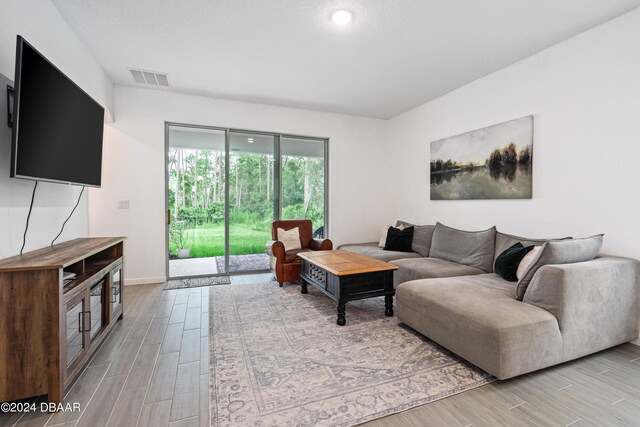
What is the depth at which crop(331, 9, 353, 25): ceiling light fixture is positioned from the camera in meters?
2.50

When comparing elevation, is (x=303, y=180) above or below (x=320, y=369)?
above

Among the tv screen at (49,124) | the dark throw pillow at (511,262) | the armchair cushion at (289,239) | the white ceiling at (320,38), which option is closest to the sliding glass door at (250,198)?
the armchair cushion at (289,239)

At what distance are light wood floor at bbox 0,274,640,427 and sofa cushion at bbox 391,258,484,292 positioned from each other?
1.26 metres

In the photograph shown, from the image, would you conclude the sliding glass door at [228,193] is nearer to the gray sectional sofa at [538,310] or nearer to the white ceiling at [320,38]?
the white ceiling at [320,38]

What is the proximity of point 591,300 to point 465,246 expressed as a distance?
1.58 m

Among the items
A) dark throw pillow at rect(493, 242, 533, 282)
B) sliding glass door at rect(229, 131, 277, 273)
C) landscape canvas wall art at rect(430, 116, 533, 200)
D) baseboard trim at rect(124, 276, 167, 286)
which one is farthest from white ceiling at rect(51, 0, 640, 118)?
baseboard trim at rect(124, 276, 167, 286)

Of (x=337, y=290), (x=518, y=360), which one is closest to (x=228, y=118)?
Answer: (x=337, y=290)

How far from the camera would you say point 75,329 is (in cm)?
189

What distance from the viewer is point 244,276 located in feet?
15.5

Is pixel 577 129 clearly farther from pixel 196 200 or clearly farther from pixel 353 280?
pixel 196 200

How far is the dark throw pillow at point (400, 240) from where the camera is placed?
14.7 ft

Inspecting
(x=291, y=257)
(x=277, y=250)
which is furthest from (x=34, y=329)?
(x=291, y=257)

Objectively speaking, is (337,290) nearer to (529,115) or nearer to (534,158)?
(534,158)

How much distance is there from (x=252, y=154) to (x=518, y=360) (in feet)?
14.4
